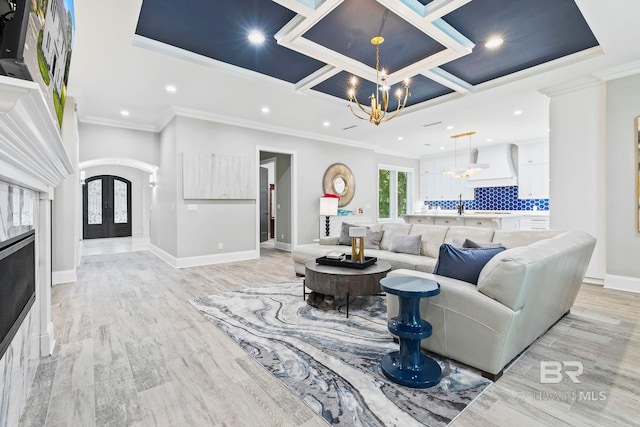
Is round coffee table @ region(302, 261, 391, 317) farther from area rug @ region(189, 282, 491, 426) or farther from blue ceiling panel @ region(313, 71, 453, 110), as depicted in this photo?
blue ceiling panel @ region(313, 71, 453, 110)

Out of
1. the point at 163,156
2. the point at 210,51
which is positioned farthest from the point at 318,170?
the point at 210,51

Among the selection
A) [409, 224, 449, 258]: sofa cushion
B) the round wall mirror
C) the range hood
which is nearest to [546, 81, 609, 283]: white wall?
[409, 224, 449, 258]: sofa cushion

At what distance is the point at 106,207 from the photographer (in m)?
10.2

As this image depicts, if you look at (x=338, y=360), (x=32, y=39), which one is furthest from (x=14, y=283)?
(x=338, y=360)

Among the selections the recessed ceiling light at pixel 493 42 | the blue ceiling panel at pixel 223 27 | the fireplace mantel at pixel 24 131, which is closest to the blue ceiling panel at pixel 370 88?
the blue ceiling panel at pixel 223 27

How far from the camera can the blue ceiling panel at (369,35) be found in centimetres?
280

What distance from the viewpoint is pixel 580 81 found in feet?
13.6

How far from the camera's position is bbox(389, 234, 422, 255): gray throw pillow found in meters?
4.10

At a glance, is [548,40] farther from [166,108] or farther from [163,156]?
[163,156]

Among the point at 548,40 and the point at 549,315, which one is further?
the point at 548,40

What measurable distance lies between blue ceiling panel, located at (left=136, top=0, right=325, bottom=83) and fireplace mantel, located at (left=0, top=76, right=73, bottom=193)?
1.94 metres

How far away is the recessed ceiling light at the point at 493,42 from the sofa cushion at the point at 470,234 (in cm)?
208

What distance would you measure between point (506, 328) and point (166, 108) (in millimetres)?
5605

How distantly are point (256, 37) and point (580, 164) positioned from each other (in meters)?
4.54
